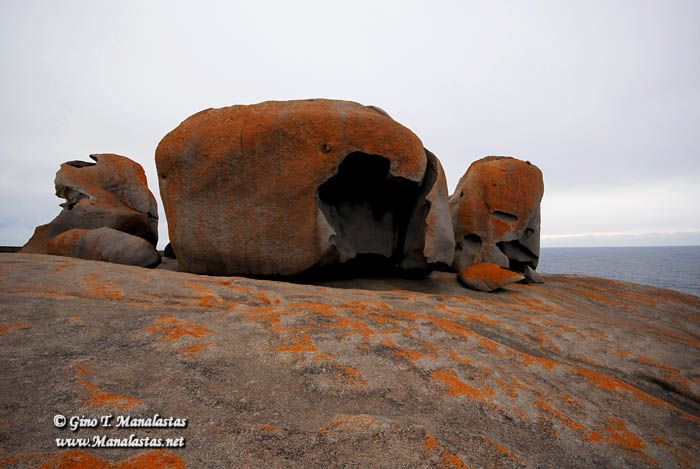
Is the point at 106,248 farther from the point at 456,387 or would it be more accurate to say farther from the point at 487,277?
the point at 487,277

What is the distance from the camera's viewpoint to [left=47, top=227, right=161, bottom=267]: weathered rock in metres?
7.58

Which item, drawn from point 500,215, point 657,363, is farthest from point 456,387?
point 500,215

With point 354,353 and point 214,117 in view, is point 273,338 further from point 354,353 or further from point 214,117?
point 214,117

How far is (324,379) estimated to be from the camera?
102 inches

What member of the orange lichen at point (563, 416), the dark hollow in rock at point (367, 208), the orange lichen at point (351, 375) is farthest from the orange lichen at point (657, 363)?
the dark hollow in rock at point (367, 208)

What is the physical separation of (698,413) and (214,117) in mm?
8137

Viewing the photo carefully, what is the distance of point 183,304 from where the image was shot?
159 inches

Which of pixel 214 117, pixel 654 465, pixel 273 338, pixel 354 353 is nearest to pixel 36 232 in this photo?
pixel 214 117

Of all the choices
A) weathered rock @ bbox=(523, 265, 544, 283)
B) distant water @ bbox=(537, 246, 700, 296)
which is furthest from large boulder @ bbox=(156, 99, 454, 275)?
distant water @ bbox=(537, 246, 700, 296)

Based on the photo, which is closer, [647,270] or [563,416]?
[563,416]

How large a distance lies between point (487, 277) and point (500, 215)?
2925mm

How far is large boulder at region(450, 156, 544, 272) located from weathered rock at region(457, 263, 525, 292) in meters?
1.68

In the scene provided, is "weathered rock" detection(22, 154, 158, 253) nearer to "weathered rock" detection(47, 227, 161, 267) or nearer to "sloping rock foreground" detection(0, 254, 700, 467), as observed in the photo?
"weathered rock" detection(47, 227, 161, 267)

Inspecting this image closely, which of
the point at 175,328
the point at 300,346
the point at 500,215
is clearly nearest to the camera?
the point at 300,346
